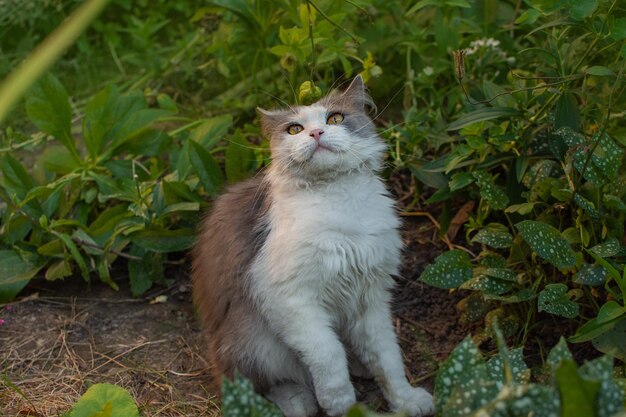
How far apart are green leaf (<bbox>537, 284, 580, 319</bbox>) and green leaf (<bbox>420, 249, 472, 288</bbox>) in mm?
326

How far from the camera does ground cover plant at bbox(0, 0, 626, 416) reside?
102 inches

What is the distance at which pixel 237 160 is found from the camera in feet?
10.8

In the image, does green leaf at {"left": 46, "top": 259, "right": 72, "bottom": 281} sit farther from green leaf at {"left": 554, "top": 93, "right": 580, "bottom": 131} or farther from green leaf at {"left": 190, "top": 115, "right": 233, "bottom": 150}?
green leaf at {"left": 554, "top": 93, "right": 580, "bottom": 131}

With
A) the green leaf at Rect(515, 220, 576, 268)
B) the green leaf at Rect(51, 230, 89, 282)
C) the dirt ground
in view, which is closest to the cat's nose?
the green leaf at Rect(515, 220, 576, 268)

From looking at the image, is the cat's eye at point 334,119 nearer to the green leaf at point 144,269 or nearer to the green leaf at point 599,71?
the green leaf at point 599,71

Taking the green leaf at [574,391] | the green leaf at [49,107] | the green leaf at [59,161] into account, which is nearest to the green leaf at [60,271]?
the green leaf at [59,161]

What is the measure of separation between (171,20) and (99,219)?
204 centimetres

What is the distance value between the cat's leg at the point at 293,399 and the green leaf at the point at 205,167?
3.11 ft

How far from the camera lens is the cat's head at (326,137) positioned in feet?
8.00

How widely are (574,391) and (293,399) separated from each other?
1242mm

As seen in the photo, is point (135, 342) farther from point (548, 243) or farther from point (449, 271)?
point (548, 243)

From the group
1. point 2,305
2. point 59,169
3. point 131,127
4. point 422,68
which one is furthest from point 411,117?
point 2,305

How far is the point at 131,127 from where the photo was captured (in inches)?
136

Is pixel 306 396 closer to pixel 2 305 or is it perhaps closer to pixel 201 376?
pixel 201 376
